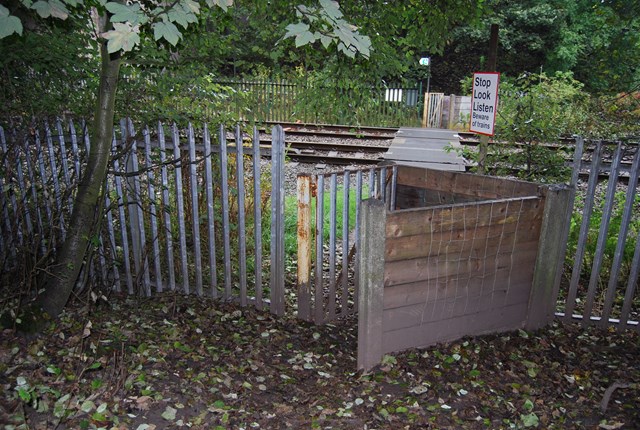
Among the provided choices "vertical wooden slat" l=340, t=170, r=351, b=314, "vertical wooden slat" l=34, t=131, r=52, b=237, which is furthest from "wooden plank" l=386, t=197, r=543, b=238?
"vertical wooden slat" l=34, t=131, r=52, b=237

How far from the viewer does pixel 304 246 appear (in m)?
4.86

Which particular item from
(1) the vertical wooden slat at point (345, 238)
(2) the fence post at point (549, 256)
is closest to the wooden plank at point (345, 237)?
(1) the vertical wooden slat at point (345, 238)

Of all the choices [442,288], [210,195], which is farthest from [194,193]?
[442,288]

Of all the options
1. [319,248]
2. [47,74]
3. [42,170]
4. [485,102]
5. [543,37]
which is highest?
[543,37]

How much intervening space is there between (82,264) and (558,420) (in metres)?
4.05

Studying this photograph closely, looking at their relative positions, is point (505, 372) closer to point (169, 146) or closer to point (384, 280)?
point (384, 280)

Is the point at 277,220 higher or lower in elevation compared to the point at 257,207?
lower

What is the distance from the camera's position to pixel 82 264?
473cm

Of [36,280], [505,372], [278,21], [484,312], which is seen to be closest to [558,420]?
[505,372]

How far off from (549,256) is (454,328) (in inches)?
42.7

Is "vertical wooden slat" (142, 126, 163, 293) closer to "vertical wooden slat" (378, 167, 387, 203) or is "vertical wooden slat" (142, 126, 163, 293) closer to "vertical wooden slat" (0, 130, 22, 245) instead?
"vertical wooden slat" (0, 130, 22, 245)

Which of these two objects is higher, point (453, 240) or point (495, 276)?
point (453, 240)

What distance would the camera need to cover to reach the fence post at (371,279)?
3.81 metres

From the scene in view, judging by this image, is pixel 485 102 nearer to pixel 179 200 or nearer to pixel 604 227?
pixel 604 227
